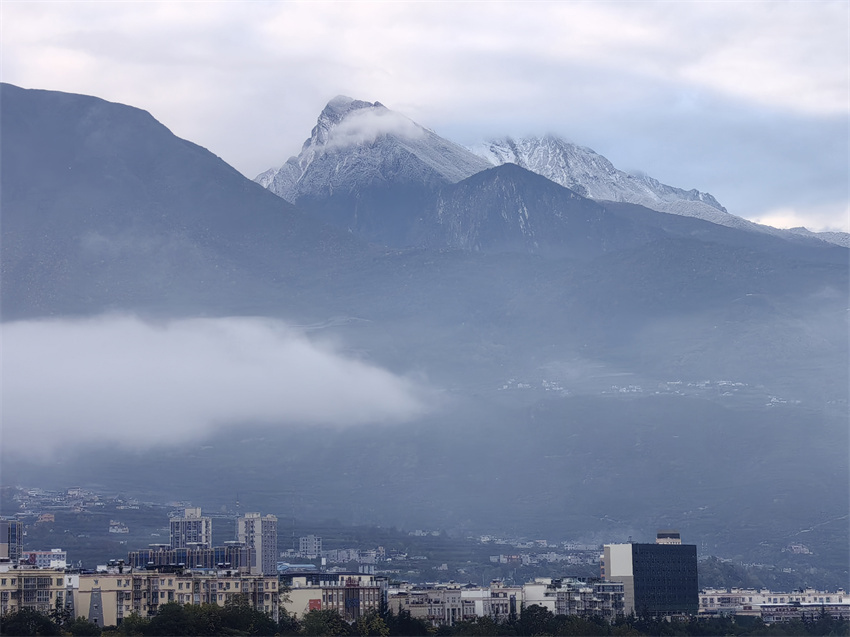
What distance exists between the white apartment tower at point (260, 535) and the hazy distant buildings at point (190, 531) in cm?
343

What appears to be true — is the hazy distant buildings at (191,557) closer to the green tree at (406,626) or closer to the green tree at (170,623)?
the green tree at (406,626)

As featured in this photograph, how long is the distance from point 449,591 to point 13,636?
165ft

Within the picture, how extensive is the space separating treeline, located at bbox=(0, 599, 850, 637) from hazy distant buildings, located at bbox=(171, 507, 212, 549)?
8605 centimetres

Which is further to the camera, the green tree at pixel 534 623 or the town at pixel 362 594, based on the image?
the town at pixel 362 594

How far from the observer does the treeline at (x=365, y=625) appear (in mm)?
71375

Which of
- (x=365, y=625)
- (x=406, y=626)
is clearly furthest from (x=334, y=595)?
(x=365, y=625)

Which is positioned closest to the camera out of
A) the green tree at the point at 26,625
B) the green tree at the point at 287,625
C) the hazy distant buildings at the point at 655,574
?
the green tree at the point at 26,625

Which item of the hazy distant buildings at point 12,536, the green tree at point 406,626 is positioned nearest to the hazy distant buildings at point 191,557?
the hazy distant buildings at point 12,536

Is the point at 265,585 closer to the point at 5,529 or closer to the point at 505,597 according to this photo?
the point at 505,597

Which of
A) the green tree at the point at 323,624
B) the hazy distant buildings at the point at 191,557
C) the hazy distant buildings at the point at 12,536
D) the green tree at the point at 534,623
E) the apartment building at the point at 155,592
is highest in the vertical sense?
the hazy distant buildings at the point at 12,536

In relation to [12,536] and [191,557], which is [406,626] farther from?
[12,536]

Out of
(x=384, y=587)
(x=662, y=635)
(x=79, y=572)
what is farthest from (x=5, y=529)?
(x=662, y=635)

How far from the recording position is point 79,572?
302ft

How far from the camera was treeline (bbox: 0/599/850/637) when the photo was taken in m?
71.4
